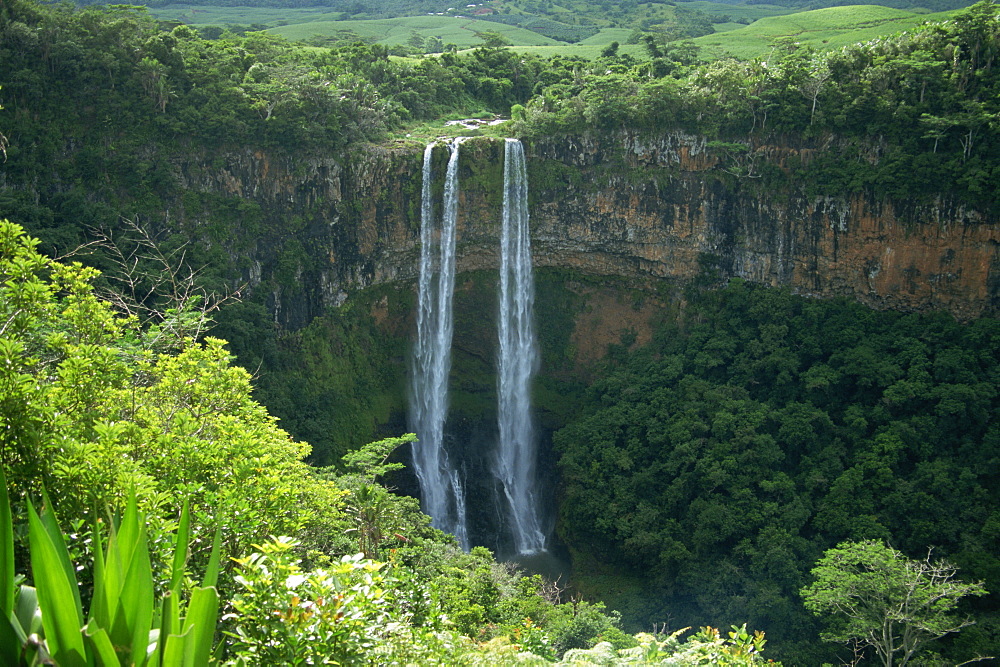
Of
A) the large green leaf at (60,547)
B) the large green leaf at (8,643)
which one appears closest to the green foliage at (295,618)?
the large green leaf at (60,547)

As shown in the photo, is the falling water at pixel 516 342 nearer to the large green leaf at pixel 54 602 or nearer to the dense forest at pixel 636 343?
the dense forest at pixel 636 343

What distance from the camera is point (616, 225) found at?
2955 cm

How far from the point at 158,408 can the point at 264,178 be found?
58.8 feet

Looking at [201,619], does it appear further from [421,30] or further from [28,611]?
[421,30]

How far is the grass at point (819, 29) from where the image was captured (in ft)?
123

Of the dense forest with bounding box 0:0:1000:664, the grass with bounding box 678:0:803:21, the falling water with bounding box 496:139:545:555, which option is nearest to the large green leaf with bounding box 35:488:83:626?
the dense forest with bounding box 0:0:1000:664

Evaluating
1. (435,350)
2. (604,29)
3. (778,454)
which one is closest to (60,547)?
(778,454)

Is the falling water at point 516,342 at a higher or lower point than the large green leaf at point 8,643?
lower

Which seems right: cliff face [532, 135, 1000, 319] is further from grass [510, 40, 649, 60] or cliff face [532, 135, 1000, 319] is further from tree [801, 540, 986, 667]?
grass [510, 40, 649, 60]

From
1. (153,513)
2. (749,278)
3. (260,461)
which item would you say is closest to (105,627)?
(153,513)

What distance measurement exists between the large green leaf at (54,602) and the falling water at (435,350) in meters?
24.0

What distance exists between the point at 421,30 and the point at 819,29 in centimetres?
2712

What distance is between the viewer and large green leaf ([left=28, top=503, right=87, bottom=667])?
13.5ft

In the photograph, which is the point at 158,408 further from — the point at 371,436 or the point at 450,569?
the point at 371,436
